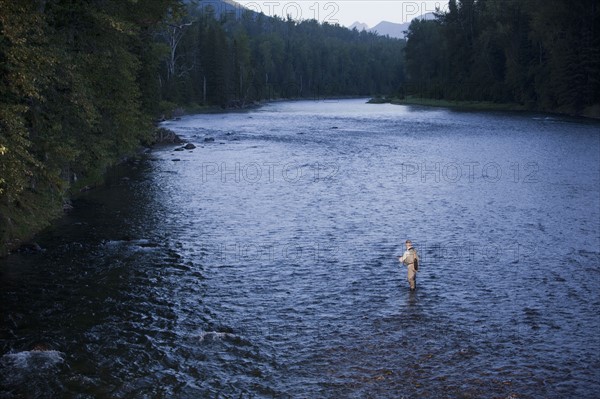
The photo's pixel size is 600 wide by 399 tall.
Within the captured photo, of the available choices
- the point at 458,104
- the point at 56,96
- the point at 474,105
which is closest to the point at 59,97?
the point at 56,96

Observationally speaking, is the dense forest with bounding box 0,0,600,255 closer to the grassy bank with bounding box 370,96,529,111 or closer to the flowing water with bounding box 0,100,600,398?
the grassy bank with bounding box 370,96,529,111

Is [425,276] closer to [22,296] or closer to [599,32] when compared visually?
[22,296]

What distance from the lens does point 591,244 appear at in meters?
29.9

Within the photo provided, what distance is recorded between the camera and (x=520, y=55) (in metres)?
135

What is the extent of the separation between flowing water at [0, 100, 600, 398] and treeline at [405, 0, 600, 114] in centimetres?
6837

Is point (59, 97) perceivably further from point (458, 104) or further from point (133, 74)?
point (458, 104)

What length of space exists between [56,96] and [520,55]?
125m

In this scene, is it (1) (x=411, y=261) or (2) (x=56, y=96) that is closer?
(1) (x=411, y=261)

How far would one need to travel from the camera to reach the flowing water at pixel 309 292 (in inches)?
660

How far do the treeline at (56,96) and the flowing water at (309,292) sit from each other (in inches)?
105

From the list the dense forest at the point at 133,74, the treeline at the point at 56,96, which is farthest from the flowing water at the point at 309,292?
the dense forest at the point at 133,74

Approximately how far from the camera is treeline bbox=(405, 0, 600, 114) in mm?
107062

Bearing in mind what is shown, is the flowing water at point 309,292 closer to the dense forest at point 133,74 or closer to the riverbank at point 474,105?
the dense forest at point 133,74

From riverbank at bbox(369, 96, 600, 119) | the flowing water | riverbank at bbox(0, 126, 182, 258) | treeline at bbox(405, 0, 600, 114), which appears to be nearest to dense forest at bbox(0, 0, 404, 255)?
riverbank at bbox(0, 126, 182, 258)
